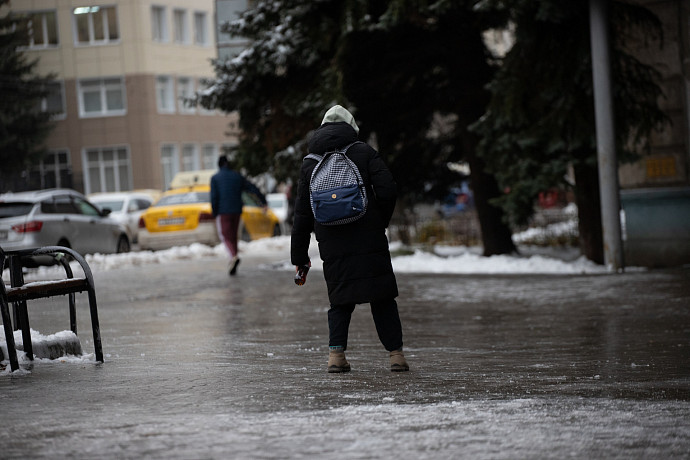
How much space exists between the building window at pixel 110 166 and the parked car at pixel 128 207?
2742cm

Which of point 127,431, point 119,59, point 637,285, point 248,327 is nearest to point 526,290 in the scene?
point 637,285

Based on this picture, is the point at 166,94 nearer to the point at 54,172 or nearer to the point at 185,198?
the point at 54,172

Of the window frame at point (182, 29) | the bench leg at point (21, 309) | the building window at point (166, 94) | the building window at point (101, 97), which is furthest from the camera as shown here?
the window frame at point (182, 29)

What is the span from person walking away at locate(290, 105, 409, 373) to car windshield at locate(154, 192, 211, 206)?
21060 millimetres

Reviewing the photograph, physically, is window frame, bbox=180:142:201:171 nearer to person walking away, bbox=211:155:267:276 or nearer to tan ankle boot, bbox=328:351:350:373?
person walking away, bbox=211:155:267:276

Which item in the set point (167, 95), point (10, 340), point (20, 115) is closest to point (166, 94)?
point (167, 95)

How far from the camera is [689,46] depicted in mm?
16938

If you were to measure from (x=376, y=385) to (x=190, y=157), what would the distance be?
5927 centimetres

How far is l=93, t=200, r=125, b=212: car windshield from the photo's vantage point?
3500cm

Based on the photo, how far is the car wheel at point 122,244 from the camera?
27531mm

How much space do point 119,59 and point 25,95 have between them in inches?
481

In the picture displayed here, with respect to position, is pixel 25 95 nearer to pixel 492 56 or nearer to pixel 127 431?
pixel 492 56

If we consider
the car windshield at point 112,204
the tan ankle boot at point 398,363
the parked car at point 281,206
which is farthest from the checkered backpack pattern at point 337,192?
the parked car at point 281,206

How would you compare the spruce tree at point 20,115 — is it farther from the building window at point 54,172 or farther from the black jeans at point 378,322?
the black jeans at point 378,322
